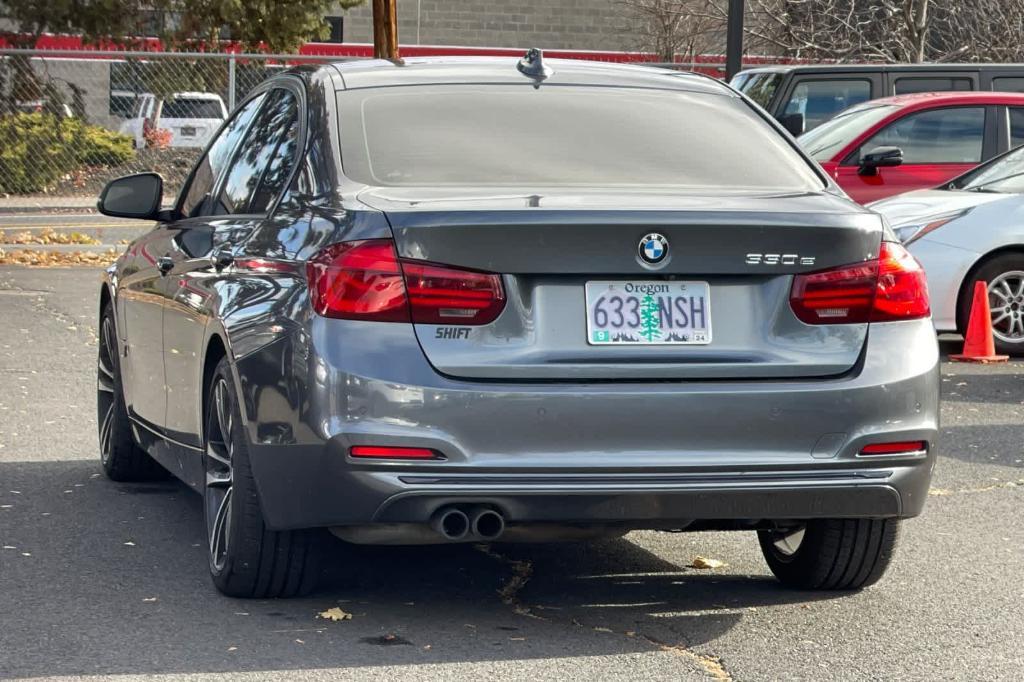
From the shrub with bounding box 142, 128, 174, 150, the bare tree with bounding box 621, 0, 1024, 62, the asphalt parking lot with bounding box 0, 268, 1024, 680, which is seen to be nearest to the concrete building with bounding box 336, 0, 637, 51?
the bare tree with bounding box 621, 0, 1024, 62

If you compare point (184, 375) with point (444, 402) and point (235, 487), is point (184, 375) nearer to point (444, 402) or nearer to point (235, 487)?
point (235, 487)

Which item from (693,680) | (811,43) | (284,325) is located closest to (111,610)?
(284,325)

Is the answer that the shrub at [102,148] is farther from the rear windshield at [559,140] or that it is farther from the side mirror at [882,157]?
the rear windshield at [559,140]

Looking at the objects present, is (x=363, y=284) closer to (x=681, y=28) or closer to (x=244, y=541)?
(x=244, y=541)

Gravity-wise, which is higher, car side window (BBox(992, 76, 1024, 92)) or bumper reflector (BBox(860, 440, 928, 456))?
car side window (BBox(992, 76, 1024, 92))

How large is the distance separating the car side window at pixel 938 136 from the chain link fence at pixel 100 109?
29.9 ft

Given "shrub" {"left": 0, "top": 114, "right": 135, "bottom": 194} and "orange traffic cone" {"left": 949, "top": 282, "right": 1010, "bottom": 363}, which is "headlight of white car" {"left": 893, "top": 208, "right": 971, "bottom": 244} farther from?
"shrub" {"left": 0, "top": 114, "right": 135, "bottom": 194}

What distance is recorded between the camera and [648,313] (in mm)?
4844

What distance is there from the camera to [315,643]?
4965mm

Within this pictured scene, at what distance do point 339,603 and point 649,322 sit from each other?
1360mm

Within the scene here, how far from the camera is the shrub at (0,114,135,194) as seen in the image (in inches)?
908

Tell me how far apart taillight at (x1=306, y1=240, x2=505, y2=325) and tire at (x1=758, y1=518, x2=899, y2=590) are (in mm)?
1376

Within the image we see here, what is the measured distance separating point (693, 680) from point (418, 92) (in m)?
2.13

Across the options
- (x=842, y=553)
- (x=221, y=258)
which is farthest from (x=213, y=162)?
(x=842, y=553)
